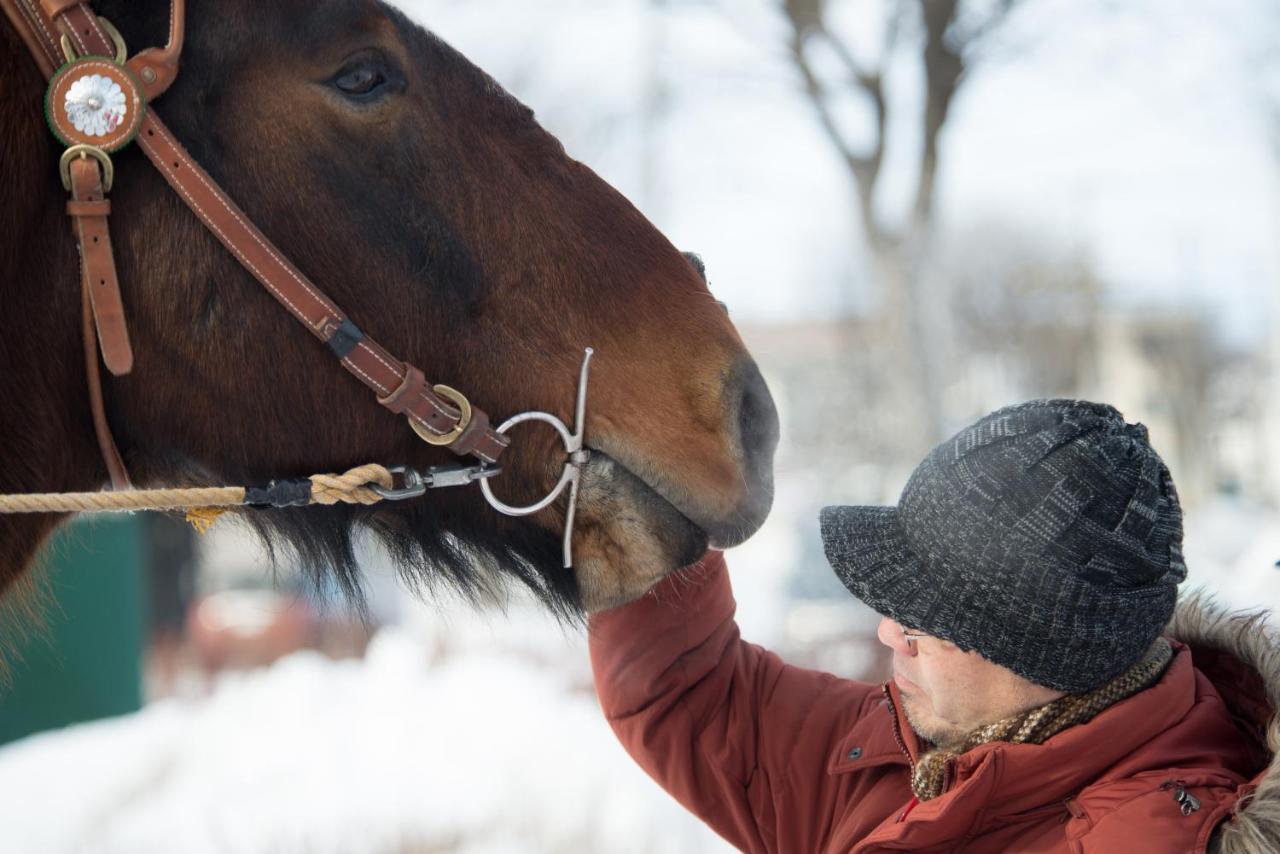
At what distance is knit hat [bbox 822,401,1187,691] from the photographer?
149 centimetres

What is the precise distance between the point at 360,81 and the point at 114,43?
0.33 metres

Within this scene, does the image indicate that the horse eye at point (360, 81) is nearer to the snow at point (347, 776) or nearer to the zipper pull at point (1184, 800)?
the zipper pull at point (1184, 800)

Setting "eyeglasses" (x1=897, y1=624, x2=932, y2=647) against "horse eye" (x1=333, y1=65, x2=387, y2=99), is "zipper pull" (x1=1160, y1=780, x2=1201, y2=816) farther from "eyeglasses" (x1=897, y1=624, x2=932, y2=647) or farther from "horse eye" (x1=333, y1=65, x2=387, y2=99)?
"horse eye" (x1=333, y1=65, x2=387, y2=99)

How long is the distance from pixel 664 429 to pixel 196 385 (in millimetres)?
680

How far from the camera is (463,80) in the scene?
5.70ft

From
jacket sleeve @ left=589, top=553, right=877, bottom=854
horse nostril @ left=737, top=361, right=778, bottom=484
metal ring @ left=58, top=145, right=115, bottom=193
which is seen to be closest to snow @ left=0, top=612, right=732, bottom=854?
jacket sleeve @ left=589, top=553, right=877, bottom=854

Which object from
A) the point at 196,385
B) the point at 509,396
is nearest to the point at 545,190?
the point at 509,396

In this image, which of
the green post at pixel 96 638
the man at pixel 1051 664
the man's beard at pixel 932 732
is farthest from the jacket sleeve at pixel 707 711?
the green post at pixel 96 638

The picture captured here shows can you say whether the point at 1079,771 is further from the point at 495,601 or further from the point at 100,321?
the point at 100,321

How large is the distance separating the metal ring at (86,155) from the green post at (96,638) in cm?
519

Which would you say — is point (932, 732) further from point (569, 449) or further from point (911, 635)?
point (569, 449)

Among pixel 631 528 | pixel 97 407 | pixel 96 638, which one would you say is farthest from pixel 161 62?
pixel 96 638

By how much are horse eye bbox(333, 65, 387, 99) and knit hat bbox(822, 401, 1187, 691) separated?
101 centimetres

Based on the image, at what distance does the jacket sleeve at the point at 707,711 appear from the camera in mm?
2025
